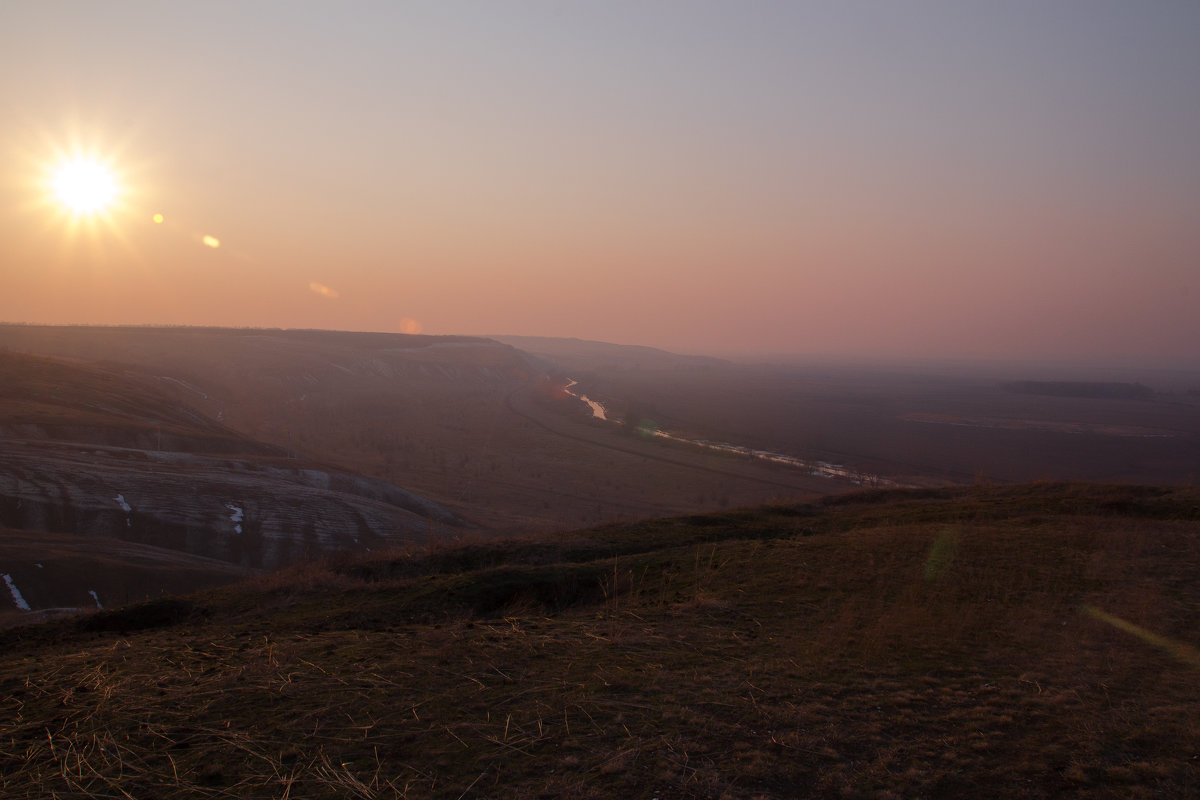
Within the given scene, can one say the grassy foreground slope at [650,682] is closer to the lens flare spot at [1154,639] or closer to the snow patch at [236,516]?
the lens flare spot at [1154,639]

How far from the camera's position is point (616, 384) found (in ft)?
424

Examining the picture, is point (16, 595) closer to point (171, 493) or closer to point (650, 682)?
point (171, 493)

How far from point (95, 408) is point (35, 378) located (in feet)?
16.5

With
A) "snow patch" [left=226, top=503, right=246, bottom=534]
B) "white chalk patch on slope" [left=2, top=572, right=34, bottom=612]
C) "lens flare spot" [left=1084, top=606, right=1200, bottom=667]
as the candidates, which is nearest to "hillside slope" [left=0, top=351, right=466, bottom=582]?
"snow patch" [left=226, top=503, right=246, bottom=534]

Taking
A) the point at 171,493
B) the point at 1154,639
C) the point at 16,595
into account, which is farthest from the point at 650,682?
the point at 171,493

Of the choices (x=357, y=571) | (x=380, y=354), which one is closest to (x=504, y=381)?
(x=380, y=354)

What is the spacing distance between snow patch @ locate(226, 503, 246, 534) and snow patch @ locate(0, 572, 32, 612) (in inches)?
295

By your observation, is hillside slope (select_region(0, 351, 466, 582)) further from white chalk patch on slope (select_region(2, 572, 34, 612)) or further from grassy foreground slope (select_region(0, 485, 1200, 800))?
grassy foreground slope (select_region(0, 485, 1200, 800))

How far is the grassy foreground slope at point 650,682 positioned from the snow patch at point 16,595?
5.60 meters

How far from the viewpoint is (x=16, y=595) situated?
46.4 ft

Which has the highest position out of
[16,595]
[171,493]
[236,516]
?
[171,493]

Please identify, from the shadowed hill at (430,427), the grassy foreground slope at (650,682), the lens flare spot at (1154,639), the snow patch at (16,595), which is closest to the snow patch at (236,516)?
the snow patch at (16,595)

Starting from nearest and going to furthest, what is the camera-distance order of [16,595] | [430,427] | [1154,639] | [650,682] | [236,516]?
[650,682]
[1154,639]
[16,595]
[236,516]
[430,427]

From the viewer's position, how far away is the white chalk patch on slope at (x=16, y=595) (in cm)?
1391
